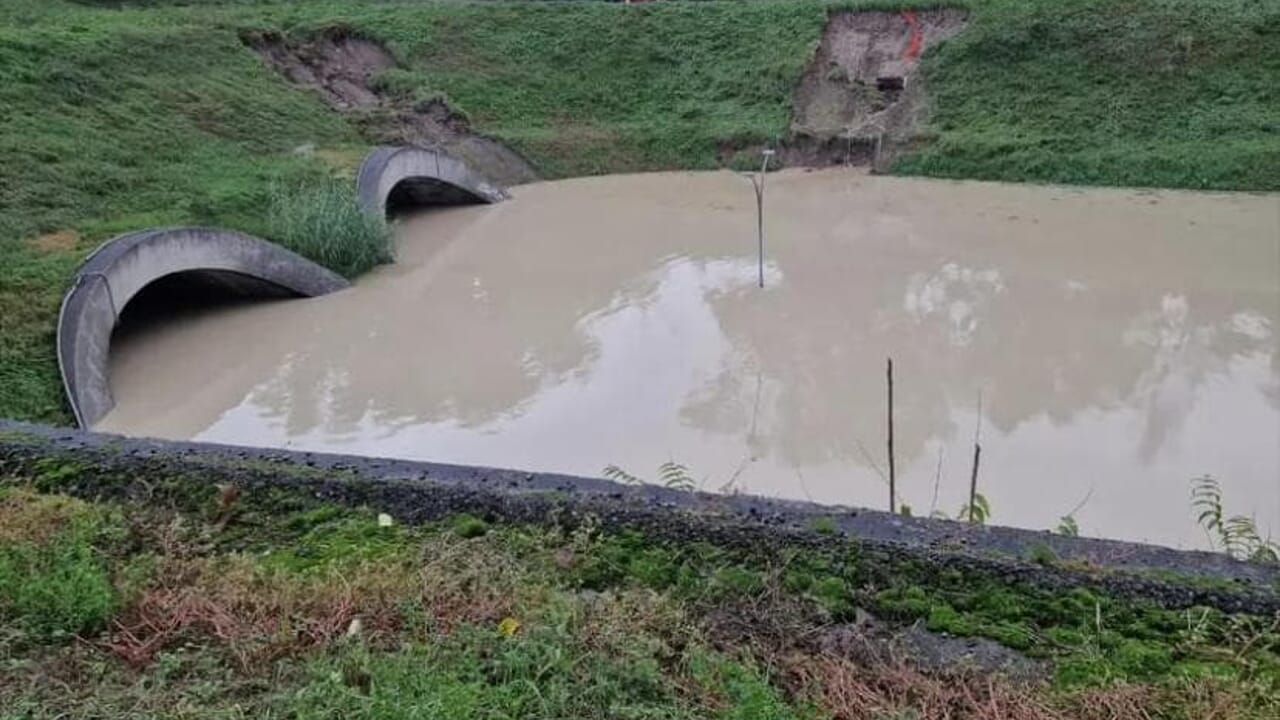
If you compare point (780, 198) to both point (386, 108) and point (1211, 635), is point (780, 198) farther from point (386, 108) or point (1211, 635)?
point (1211, 635)

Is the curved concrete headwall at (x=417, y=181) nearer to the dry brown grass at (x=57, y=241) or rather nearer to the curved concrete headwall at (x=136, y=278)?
the curved concrete headwall at (x=136, y=278)

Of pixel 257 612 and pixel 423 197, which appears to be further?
pixel 423 197

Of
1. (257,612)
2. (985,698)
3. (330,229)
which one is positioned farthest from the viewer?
(330,229)

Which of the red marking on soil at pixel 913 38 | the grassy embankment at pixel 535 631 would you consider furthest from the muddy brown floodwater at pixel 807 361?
the red marking on soil at pixel 913 38

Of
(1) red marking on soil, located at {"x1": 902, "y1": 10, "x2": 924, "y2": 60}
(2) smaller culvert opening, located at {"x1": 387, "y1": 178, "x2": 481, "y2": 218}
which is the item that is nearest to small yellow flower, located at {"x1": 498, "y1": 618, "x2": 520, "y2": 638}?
(2) smaller culvert opening, located at {"x1": 387, "y1": 178, "x2": 481, "y2": 218}

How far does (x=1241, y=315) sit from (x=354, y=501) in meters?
9.66

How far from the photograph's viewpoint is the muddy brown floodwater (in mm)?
7281

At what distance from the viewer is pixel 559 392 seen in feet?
29.2

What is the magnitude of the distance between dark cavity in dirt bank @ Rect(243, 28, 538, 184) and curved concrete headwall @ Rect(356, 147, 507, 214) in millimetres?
1257

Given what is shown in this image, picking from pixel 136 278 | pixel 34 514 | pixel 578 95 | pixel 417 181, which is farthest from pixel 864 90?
pixel 34 514

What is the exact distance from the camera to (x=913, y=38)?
68.5 ft

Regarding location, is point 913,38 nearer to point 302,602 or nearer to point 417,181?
point 417,181

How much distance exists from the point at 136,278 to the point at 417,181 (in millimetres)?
6968

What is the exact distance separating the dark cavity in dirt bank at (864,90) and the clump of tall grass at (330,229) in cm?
921
